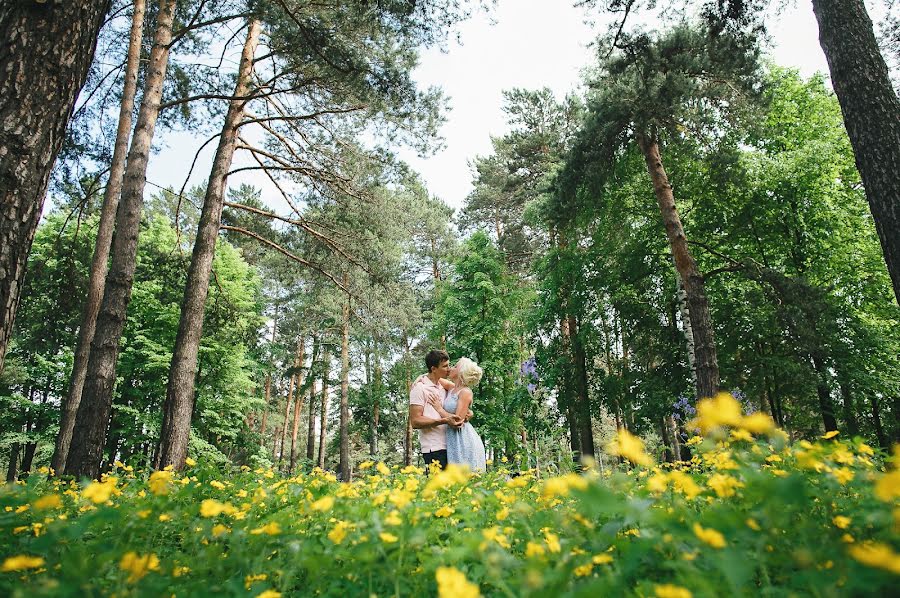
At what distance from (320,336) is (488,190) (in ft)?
34.3

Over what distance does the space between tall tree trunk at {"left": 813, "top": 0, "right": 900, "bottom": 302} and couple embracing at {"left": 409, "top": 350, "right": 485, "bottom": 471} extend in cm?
373

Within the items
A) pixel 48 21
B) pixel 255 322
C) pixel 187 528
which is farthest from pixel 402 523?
pixel 255 322

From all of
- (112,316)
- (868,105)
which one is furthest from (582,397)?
(112,316)

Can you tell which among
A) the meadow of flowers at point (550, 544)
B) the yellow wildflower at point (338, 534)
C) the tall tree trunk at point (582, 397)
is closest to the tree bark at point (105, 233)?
the meadow of flowers at point (550, 544)

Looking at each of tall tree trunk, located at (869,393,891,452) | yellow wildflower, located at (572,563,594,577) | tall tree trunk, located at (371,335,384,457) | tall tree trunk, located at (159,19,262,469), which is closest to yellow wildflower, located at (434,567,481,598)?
yellow wildflower, located at (572,563,594,577)

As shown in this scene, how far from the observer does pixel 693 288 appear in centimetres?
877

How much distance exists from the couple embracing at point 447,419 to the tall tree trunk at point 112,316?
3609mm

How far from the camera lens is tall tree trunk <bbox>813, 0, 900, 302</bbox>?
3.91 meters

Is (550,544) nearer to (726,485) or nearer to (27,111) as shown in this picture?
(726,485)

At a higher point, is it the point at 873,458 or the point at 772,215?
the point at 772,215

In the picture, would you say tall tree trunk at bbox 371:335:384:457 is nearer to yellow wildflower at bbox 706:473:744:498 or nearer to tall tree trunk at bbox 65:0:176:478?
tall tree trunk at bbox 65:0:176:478

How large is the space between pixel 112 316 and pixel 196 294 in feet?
5.04

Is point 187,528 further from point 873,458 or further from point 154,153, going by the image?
point 154,153

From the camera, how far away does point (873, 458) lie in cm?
240
